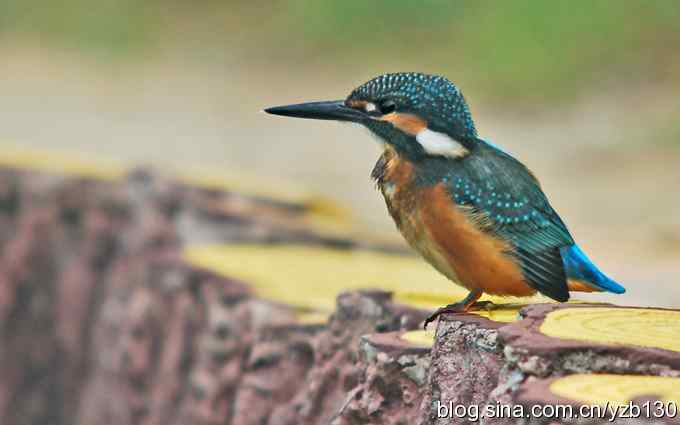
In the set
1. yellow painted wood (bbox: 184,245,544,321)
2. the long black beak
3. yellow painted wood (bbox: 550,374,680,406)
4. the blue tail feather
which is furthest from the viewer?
yellow painted wood (bbox: 184,245,544,321)

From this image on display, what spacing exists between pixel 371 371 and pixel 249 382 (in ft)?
4.49

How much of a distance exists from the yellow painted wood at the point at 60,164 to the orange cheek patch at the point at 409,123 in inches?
172

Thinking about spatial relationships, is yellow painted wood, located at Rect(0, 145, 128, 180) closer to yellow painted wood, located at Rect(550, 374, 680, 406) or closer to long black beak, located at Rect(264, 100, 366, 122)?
long black beak, located at Rect(264, 100, 366, 122)

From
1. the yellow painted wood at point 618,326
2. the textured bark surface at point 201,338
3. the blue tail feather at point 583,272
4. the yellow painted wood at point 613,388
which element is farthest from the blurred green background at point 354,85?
the yellow painted wood at point 613,388

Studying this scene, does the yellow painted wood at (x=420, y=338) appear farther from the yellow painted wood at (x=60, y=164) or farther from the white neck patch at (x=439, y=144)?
the yellow painted wood at (x=60, y=164)

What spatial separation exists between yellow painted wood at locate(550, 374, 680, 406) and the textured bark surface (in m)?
0.04

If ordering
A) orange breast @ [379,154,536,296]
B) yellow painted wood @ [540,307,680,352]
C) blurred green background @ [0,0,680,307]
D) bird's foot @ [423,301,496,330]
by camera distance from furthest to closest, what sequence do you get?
blurred green background @ [0,0,680,307] < orange breast @ [379,154,536,296] < bird's foot @ [423,301,496,330] < yellow painted wood @ [540,307,680,352]

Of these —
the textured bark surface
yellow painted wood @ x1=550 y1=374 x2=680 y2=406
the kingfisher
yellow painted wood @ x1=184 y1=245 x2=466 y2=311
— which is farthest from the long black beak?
yellow painted wood @ x1=550 y1=374 x2=680 y2=406

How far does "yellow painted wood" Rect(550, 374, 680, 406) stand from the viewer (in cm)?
315

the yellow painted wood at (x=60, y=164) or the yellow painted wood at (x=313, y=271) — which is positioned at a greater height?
the yellow painted wood at (x=60, y=164)

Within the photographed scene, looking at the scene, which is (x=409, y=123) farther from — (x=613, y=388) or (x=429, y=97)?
(x=613, y=388)

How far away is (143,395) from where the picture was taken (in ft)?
24.0

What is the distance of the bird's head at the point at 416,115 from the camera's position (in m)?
4.42

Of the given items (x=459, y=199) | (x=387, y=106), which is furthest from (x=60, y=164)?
(x=459, y=199)
